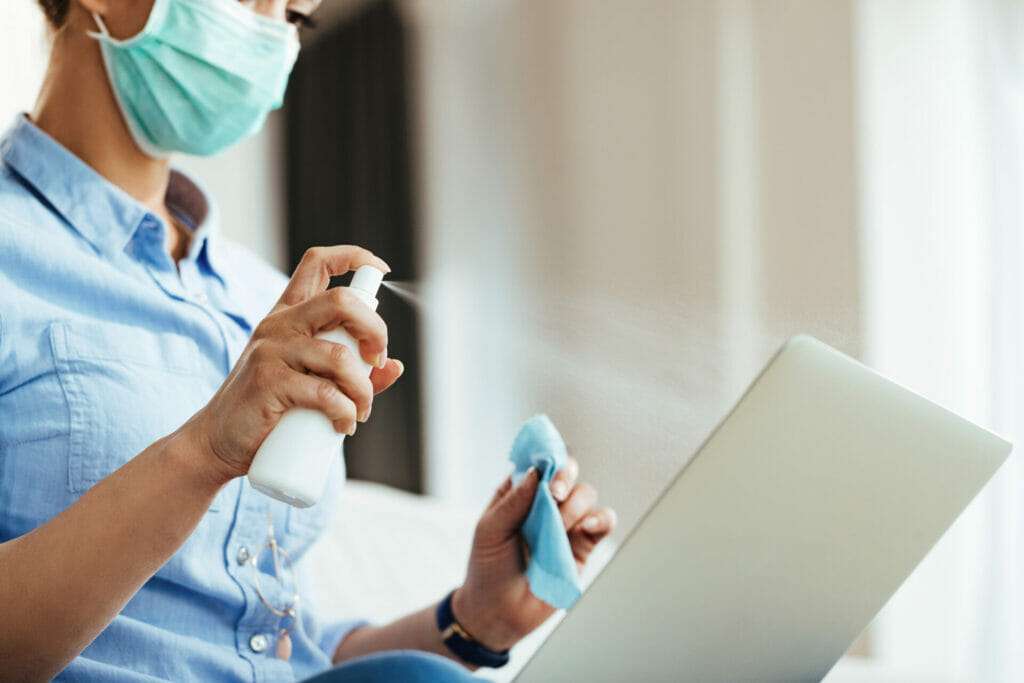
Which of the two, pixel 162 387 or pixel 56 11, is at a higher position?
pixel 56 11

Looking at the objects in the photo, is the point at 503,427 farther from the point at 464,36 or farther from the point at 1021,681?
the point at 1021,681

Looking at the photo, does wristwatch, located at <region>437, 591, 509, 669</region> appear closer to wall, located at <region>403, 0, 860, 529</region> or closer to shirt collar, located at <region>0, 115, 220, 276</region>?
shirt collar, located at <region>0, 115, 220, 276</region>

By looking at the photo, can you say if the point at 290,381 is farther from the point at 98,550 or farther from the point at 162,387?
the point at 162,387

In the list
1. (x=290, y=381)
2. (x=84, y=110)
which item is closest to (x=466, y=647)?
(x=290, y=381)

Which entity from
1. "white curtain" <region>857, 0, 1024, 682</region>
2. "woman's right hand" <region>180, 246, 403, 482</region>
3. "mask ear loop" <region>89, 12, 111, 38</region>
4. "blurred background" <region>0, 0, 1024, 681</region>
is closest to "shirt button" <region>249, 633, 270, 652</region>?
"woman's right hand" <region>180, 246, 403, 482</region>

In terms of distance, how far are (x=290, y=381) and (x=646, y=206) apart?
2087 mm

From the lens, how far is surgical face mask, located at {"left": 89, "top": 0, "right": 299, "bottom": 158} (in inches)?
37.0

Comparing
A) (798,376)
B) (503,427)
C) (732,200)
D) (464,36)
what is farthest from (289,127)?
(798,376)

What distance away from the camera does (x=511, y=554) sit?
3.10 feet

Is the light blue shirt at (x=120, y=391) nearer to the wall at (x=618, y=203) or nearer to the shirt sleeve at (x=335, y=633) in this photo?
the shirt sleeve at (x=335, y=633)

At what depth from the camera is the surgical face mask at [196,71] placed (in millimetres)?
939

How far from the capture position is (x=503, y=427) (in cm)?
259

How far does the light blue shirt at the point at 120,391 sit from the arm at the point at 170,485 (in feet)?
0.37

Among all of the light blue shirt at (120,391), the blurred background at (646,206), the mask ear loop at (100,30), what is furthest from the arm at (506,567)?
the blurred background at (646,206)
